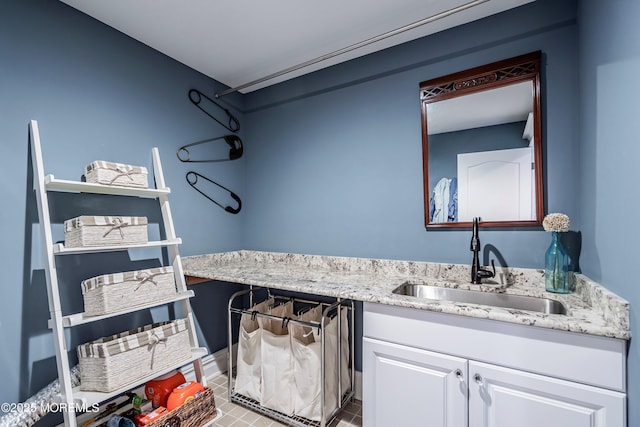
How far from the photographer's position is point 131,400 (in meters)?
1.67

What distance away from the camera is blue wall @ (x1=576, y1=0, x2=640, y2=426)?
899 millimetres

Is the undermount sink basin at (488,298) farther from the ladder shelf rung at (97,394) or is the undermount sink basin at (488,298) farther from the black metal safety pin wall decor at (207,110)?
the black metal safety pin wall decor at (207,110)

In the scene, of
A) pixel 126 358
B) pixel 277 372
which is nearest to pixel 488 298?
pixel 277 372

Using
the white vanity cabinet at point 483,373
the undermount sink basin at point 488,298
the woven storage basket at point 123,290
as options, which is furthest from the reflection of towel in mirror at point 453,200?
the woven storage basket at point 123,290

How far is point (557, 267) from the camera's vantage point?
1341 millimetres

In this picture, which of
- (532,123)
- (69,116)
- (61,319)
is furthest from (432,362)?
(69,116)

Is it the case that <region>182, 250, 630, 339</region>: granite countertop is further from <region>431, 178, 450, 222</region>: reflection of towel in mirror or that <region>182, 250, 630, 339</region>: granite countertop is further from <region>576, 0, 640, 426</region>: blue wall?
<region>431, 178, 450, 222</region>: reflection of towel in mirror

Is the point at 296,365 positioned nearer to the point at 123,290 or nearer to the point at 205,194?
the point at 123,290

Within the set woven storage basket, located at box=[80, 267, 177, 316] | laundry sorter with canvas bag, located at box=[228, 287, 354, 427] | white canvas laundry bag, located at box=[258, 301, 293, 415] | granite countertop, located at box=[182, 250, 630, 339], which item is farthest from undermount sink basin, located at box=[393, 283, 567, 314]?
woven storage basket, located at box=[80, 267, 177, 316]

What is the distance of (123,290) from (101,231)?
0.31m

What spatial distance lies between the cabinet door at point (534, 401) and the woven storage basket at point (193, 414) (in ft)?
4.30

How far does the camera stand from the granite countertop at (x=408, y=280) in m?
0.99

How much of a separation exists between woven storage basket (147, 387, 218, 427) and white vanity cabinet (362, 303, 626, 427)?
0.86m

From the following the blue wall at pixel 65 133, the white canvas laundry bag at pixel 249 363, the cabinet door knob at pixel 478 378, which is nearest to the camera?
the cabinet door knob at pixel 478 378
